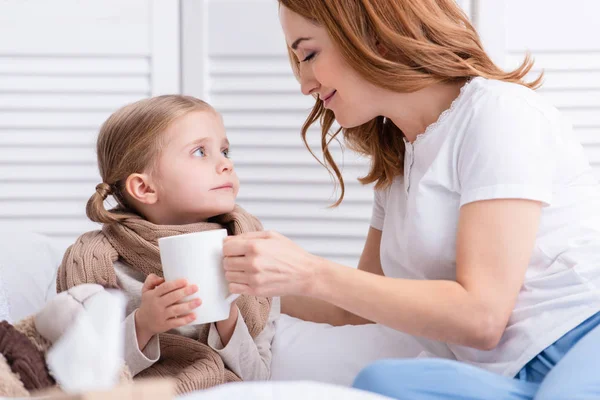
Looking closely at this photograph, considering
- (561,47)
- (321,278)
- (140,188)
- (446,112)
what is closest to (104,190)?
(140,188)

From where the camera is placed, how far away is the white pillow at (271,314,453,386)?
138cm

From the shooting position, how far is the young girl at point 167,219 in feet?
4.28

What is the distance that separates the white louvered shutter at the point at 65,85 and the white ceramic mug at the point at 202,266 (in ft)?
3.62

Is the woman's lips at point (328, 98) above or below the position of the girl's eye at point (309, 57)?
below

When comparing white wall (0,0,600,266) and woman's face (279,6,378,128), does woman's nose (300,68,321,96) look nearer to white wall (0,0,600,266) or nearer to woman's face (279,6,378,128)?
woman's face (279,6,378,128)

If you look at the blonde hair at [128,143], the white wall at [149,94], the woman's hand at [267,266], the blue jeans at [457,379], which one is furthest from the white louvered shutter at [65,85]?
the blue jeans at [457,379]

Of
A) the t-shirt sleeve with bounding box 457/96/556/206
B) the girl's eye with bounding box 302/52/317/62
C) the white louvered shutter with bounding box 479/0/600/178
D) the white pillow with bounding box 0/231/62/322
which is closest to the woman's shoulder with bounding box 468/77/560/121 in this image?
the t-shirt sleeve with bounding box 457/96/556/206

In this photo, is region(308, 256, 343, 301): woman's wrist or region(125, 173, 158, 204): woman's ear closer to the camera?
region(308, 256, 343, 301): woman's wrist

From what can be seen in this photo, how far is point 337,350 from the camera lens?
141cm

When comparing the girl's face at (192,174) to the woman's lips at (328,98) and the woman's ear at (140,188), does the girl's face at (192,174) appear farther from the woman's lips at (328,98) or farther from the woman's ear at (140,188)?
the woman's lips at (328,98)

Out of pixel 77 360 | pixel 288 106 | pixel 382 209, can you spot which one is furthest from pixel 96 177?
pixel 77 360

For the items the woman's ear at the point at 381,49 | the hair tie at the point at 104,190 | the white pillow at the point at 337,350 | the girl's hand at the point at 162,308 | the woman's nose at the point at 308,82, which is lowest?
the white pillow at the point at 337,350

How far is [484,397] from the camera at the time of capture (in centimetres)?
101

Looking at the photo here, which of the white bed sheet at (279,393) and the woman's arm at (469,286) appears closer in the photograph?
the white bed sheet at (279,393)
